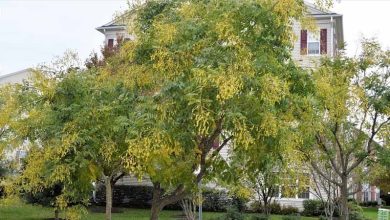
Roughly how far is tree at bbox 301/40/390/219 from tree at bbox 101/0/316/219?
5.61 m

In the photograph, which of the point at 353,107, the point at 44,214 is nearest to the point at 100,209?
the point at 44,214

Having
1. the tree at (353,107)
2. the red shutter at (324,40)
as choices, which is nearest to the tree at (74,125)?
the tree at (353,107)

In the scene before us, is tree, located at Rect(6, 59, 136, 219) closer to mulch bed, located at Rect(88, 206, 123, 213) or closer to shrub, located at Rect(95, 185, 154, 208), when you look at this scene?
mulch bed, located at Rect(88, 206, 123, 213)

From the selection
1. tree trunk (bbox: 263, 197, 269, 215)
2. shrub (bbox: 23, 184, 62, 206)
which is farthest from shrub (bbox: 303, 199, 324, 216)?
shrub (bbox: 23, 184, 62, 206)

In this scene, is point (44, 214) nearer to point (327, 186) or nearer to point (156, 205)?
point (327, 186)

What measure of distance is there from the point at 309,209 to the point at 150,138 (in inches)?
821

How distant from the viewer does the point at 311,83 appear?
8.87 meters

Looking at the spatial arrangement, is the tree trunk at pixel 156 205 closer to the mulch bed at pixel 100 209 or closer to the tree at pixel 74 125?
the tree at pixel 74 125

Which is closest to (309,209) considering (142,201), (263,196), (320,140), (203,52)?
(263,196)

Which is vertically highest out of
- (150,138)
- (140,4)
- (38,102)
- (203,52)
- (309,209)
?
(140,4)

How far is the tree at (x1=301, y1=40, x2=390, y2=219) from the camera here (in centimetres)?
1417

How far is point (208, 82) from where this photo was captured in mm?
7391

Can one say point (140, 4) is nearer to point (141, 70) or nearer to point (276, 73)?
point (141, 70)

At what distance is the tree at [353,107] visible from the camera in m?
14.2
